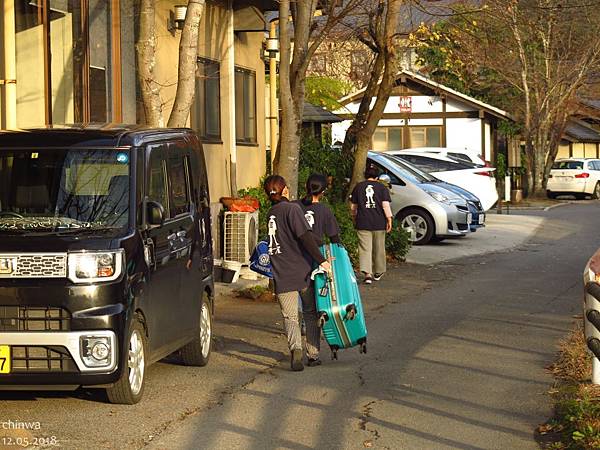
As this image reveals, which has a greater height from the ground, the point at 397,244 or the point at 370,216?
the point at 370,216

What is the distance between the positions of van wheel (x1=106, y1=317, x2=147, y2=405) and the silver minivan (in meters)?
15.5

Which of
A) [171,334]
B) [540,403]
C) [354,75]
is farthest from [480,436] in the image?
[354,75]

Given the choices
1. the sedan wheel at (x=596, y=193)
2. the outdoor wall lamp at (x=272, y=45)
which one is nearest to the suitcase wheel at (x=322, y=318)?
the outdoor wall lamp at (x=272, y=45)

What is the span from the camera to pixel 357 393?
9.30 metres

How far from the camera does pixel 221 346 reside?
1192cm

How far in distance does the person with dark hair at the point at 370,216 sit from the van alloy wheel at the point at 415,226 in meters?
6.27

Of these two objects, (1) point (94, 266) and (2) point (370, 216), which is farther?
(2) point (370, 216)

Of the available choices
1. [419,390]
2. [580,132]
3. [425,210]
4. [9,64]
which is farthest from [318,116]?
[580,132]

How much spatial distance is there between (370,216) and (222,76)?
13.6 feet

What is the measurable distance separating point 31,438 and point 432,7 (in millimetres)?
15320

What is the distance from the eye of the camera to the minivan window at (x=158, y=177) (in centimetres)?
934

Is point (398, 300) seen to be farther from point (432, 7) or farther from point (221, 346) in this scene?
point (432, 7)

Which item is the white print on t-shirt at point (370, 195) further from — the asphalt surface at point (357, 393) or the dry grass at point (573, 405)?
the dry grass at point (573, 405)

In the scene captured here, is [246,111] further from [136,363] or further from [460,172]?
[136,363]
